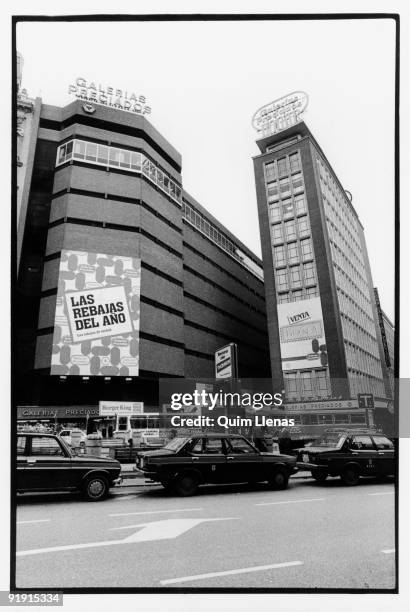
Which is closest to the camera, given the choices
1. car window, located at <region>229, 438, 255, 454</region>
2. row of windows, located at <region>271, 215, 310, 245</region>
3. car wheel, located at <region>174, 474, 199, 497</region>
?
car window, located at <region>229, 438, 255, 454</region>

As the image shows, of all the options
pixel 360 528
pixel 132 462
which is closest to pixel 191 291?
pixel 132 462

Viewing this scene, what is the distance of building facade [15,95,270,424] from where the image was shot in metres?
16.4

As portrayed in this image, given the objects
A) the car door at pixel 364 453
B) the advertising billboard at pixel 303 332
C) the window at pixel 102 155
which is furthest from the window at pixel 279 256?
the car door at pixel 364 453

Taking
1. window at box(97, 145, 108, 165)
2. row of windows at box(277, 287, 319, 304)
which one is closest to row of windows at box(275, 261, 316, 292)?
row of windows at box(277, 287, 319, 304)

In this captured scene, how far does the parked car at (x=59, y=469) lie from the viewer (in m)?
8.16

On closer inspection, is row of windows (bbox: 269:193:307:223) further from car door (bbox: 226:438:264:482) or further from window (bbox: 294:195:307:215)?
car door (bbox: 226:438:264:482)

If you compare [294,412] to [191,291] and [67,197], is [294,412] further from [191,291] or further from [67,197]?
[191,291]

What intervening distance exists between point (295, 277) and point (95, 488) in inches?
1462

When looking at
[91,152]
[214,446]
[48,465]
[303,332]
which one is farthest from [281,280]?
[48,465]

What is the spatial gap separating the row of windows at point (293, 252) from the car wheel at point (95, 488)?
36818mm

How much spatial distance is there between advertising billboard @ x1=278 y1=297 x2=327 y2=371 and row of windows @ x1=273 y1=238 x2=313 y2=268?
Answer: 430cm

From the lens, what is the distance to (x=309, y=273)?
4272 centimetres

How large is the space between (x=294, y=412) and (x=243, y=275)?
44.2m

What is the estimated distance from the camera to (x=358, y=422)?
431 inches
